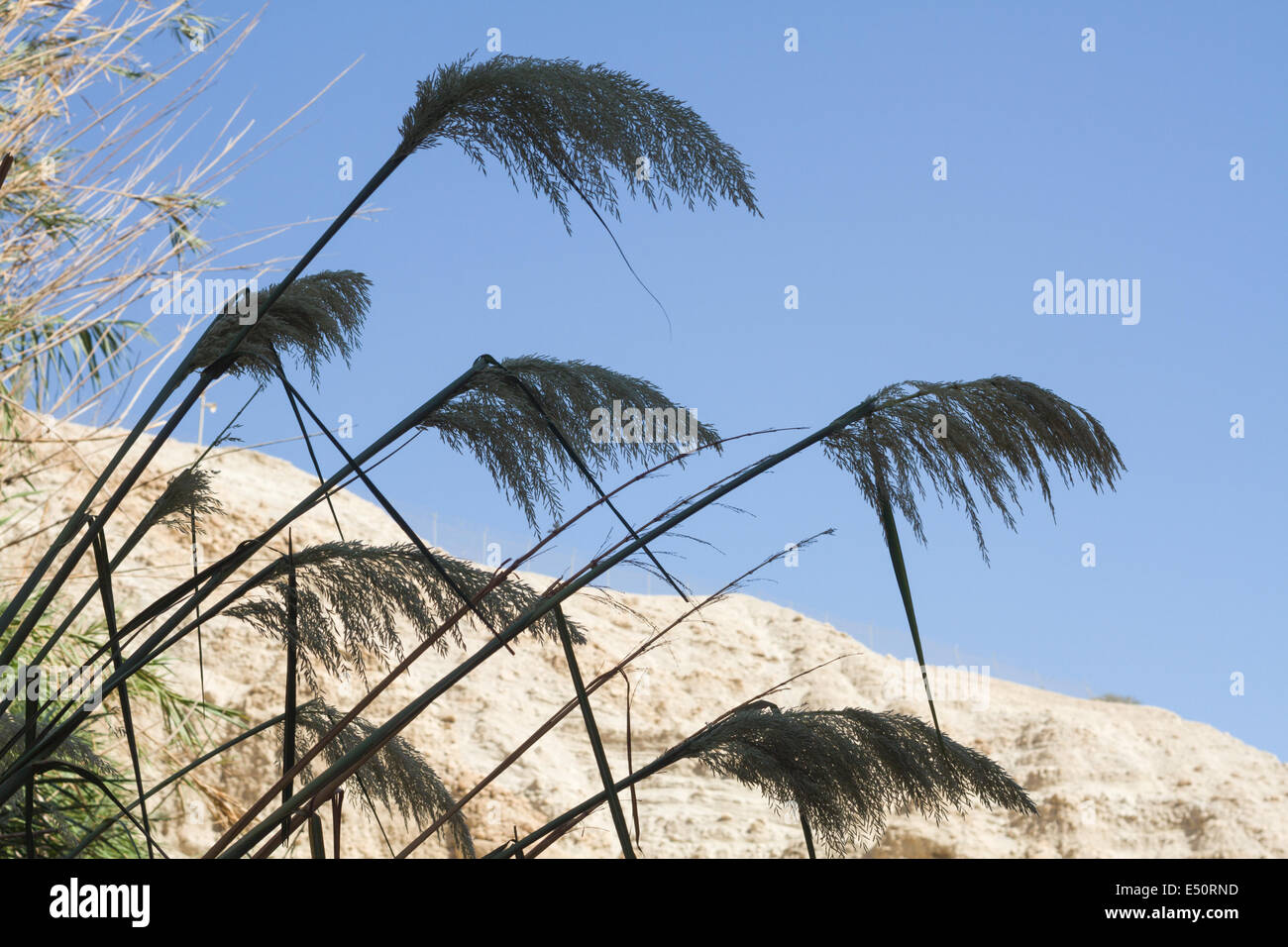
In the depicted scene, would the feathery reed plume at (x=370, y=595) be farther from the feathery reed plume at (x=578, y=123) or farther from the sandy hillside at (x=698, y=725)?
the sandy hillside at (x=698, y=725)

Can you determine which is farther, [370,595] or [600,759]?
[370,595]

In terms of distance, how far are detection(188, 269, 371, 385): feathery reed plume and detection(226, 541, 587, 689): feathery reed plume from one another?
0.34 m

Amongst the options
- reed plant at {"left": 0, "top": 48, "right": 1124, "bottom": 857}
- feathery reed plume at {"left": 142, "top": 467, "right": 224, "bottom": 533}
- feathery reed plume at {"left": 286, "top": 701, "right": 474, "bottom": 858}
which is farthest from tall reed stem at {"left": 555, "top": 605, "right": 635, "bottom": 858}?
feathery reed plume at {"left": 142, "top": 467, "right": 224, "bottom": 533}

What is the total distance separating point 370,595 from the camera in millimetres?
1808

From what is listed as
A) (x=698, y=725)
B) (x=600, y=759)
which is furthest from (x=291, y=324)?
(x=698, y=725)

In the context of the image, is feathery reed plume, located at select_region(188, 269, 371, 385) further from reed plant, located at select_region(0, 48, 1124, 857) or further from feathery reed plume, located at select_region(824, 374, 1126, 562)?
feathery reed plume, located at select_region(824, 374, 1126, 562)

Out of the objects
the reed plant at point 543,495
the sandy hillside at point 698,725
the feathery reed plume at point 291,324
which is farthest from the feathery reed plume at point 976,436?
the sandy hillside at point 698,725

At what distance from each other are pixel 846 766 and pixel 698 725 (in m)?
9.71

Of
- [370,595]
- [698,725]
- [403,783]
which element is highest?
[370,595]

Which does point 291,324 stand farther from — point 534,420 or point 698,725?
point 698,725
